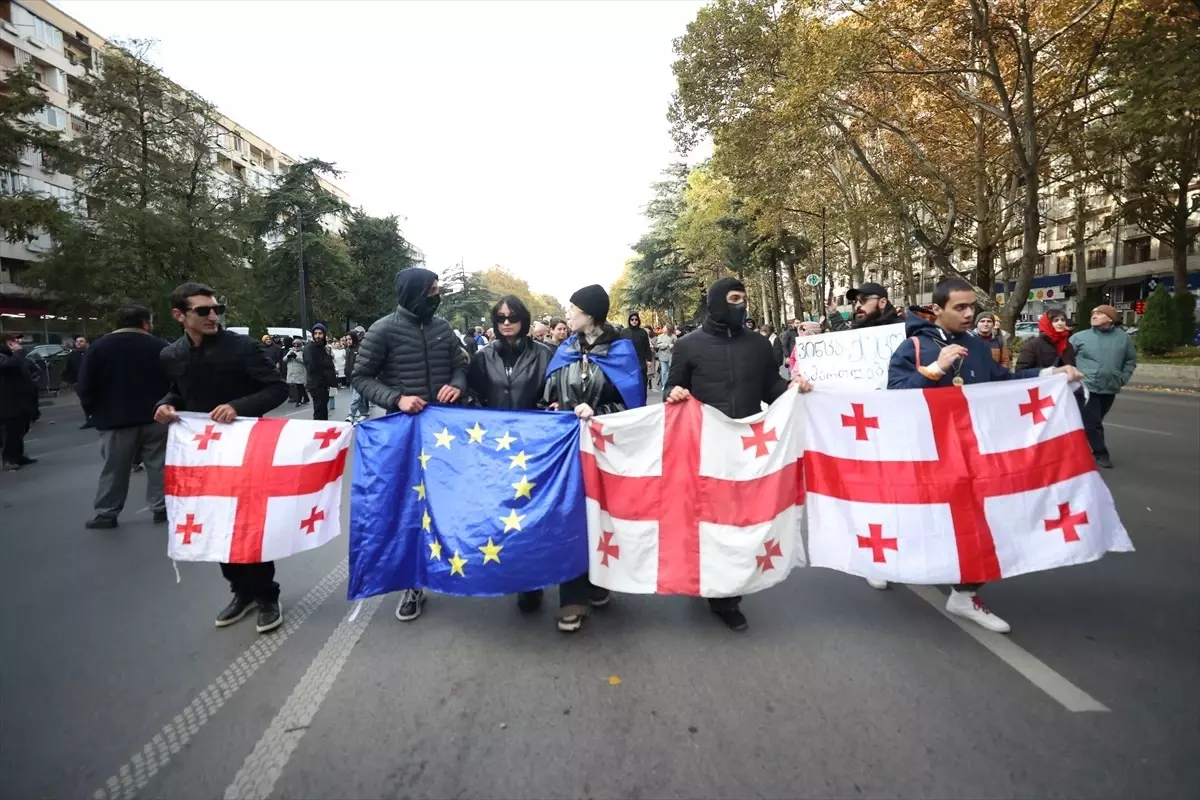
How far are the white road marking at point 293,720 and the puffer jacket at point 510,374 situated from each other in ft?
5.11

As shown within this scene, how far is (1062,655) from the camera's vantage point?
338cm

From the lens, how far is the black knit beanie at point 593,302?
163 inches

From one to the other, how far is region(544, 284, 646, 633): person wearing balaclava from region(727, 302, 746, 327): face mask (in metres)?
0.63

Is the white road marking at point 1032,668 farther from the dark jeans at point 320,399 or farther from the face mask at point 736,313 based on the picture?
the dark jeans at point 320,399

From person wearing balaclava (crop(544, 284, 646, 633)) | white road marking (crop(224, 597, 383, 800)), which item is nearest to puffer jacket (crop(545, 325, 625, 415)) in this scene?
person wearing balaclava (crop(544, 284, 646, 633))

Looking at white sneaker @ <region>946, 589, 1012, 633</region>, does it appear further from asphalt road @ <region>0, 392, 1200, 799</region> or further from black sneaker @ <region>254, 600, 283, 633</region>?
black sneaker @ <region>254, 600, 283, 633</region>

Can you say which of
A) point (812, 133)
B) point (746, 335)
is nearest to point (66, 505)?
point (746, 335)

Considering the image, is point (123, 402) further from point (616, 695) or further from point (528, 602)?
point (616, 695)

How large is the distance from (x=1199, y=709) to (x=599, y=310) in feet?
11.0

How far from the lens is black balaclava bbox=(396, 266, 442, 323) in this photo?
4242 mm

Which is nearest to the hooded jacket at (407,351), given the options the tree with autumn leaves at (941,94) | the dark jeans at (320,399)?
the dark jeans at (320,399)

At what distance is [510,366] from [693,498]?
147cm

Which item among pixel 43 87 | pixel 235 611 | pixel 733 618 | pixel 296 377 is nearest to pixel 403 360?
pixel 235 611

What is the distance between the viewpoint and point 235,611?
4121 mm
